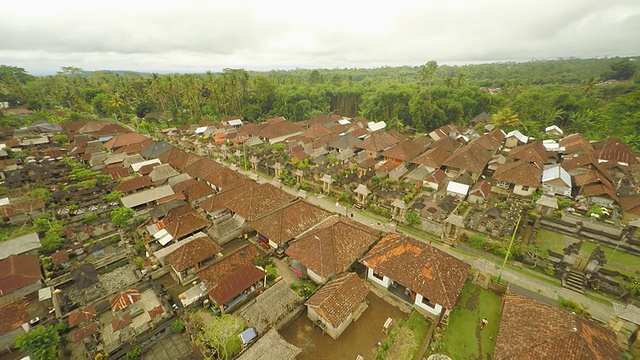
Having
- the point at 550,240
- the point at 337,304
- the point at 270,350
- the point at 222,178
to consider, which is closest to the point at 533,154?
the point at 550,240

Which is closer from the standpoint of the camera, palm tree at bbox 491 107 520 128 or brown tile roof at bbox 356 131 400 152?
brown tile roof at bbox 356 131 400 152

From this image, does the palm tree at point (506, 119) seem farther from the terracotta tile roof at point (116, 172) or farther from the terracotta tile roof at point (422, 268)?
the terracotta tile roof at point (116, 172)

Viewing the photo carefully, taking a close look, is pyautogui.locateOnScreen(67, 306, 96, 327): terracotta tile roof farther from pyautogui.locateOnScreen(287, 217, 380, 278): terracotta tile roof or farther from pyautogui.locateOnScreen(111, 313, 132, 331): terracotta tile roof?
pyautogui.locateOnScreen(287, 217, 380, 278): terracotta tile roof

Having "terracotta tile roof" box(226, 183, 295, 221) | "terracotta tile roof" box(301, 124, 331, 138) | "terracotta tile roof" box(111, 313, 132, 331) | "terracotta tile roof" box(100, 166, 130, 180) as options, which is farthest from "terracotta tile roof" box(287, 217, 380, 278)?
"terracotta tile roof" box(301, 124, 331, 138)

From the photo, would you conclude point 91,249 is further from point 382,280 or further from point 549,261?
point 549,261

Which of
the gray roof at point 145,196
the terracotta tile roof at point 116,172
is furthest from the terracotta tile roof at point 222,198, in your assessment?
the terracotta tile roof at point 116,172

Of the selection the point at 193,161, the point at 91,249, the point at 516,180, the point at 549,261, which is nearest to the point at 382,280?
the point at 549,261

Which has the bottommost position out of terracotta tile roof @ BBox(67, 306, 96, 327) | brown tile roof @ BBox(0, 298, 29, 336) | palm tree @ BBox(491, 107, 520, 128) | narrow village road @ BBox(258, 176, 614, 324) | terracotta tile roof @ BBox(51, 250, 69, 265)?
narrow village road @ BBox(258, 176, 614, 324)
